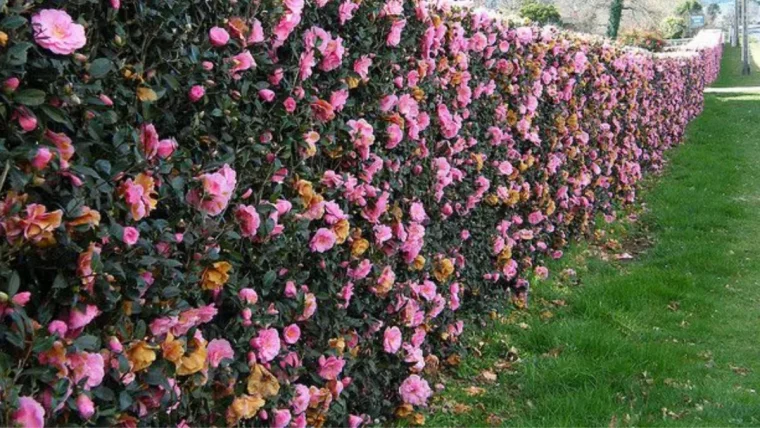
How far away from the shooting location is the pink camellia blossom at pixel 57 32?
63.5 inches

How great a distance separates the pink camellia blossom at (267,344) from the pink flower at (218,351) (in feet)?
0.49

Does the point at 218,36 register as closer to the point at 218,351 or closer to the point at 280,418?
the point at 218,351

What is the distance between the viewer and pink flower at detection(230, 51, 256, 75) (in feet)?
7.47

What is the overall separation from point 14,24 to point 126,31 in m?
0.43

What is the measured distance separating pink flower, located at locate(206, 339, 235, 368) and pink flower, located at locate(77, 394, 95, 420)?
553 mm

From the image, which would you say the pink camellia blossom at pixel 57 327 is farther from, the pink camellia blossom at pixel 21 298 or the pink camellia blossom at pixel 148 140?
the pink camellia blossom at pixel 148 140

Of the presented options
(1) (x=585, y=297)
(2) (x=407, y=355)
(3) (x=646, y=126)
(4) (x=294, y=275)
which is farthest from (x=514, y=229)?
(3) (x=646, y=126)

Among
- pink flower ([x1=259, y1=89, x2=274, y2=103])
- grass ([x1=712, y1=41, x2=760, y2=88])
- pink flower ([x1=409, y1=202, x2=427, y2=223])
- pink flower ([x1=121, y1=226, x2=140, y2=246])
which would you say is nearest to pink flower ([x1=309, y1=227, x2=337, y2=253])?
pink flower ([x1=259, y1=89, x2=274, y2=103])

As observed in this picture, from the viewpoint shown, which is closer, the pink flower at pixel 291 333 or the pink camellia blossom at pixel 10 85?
the pink camellia blossom at pixel 10 85

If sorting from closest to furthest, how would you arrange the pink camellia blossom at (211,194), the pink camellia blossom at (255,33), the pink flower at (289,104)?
1. the pink camellia blossom at (211,194)
2. the pink camellia blossom at (255,33)
3. the pink flower at (289,104)

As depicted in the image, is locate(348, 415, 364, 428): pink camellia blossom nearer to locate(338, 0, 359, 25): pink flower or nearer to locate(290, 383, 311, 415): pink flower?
locate(290, 383, 311, 415): pink flower

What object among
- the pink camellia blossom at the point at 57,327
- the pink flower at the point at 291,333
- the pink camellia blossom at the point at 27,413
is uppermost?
the pink camellia blossom at the point at 57,327

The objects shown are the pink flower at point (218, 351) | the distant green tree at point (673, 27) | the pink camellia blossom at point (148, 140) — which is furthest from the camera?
the distant green tree at point (673, 27)

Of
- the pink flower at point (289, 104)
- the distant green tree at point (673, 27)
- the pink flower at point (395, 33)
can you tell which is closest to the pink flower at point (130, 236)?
the pink flower at point (289, 104)
